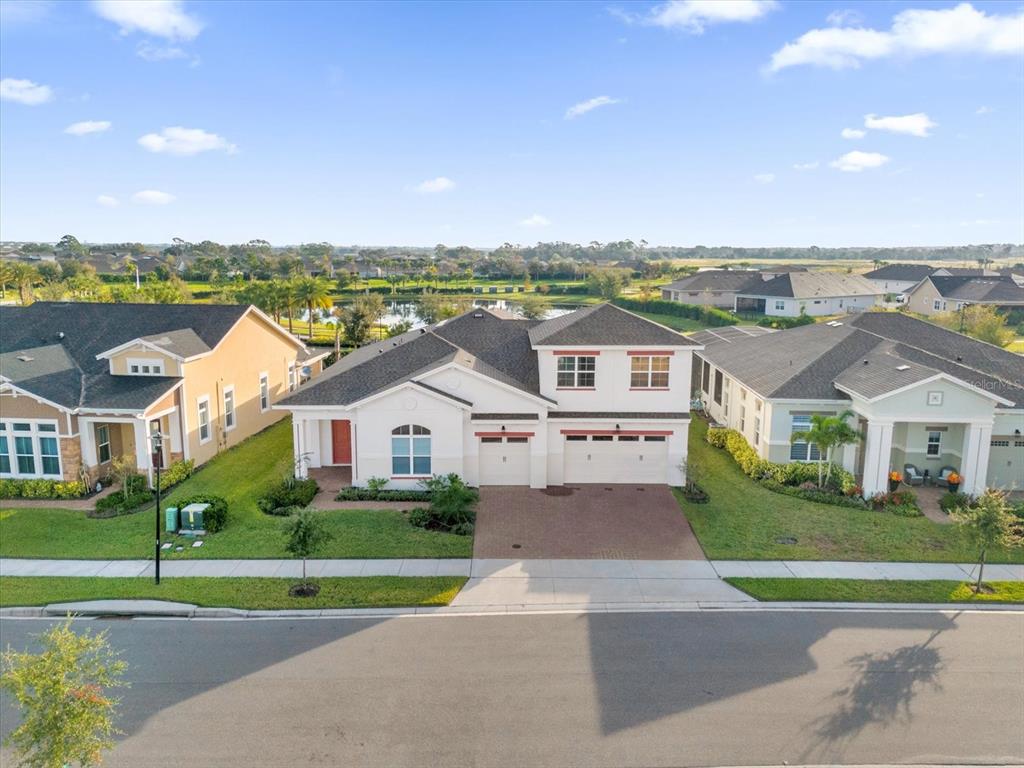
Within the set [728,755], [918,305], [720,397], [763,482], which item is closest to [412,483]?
[763,482]

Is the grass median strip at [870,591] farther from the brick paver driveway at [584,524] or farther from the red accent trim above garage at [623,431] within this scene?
the red accent trim above garage at [623,431]

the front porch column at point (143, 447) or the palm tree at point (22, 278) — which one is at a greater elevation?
the palm tree at point (22, 278)

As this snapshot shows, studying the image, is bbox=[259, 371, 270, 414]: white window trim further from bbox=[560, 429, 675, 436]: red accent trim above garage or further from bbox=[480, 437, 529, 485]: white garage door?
bbox=[560, 429, 675, 436]: red accent trim above garage

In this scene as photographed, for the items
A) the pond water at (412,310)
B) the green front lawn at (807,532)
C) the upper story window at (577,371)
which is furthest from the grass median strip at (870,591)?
the pond water at (412,310)

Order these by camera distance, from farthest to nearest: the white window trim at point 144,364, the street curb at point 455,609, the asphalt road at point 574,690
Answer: the white window trim at point 144,364 → the street curb at point 455,609 → the asphalt road at point 574,690

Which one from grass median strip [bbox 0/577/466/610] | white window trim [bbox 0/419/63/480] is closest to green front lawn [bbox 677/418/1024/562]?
grass median strip [bbox 0/577/466/610]

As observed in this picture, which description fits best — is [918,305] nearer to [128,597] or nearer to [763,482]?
[763,482]

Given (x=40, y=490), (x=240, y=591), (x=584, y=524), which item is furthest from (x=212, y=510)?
(x=584, y=524)

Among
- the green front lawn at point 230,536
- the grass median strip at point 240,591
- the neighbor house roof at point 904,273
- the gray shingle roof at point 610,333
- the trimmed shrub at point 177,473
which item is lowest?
the grass median strip at point 240,591
